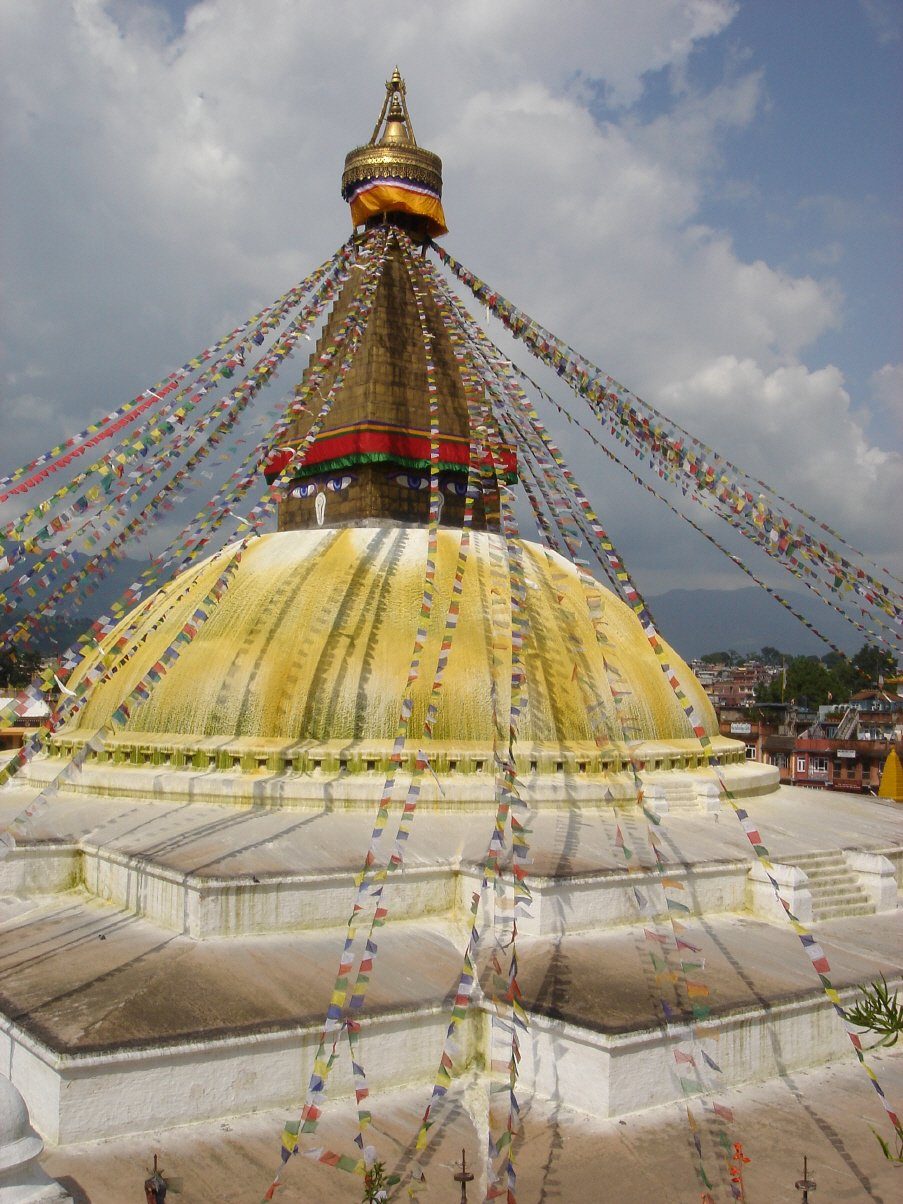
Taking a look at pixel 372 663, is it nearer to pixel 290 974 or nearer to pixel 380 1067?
pixel 290 974

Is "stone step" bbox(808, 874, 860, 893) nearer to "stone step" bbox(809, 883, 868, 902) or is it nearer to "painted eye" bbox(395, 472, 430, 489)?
"stone step" bbox(809, 883, 868, 902)

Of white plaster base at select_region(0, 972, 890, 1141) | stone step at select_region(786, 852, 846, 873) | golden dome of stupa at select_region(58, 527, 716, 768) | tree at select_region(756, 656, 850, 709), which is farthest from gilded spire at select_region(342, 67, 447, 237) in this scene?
tree at select_region(756, 656, 850, 709)

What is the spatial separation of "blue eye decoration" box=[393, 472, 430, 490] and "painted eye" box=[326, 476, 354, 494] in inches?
21.4

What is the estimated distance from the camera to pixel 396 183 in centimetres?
1223

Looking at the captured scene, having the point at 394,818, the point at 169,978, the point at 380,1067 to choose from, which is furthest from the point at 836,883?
the point at 169,978

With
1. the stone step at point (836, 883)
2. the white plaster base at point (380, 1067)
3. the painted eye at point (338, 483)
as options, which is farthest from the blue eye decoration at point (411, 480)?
the white plaster base at point (380, 1067)

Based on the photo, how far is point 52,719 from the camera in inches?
373

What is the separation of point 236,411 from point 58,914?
16.8 feet

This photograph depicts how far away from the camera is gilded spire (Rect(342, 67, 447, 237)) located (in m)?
12.2

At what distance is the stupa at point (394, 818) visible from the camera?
19.6 feet

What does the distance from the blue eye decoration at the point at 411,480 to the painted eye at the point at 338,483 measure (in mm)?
543

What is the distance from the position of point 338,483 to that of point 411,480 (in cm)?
85

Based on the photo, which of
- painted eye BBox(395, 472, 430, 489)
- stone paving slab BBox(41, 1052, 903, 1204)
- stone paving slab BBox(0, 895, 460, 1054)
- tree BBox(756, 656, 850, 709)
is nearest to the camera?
stone paving slab BBox(41, 1052, 903, 1204)

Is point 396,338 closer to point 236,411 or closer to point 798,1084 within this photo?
point 236,411
